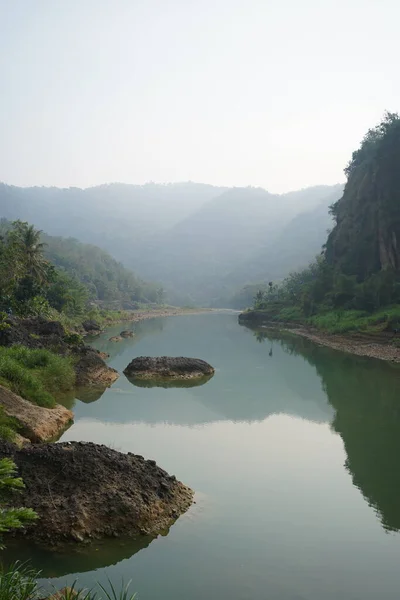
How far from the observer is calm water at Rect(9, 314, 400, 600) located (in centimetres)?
966

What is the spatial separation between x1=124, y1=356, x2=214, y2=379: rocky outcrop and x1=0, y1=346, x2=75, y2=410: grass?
5361 millimetres

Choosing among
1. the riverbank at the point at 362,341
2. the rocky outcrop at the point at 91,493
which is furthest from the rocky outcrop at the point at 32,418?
the riverbank at the point at 362,341

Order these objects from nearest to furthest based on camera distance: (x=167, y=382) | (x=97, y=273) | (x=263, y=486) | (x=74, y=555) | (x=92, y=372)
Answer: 1. (x=74, y=555)
2. (x=263, y=486)
3. (x=92, y=372)
4. (x=167, y=382)
5. (x=97, y=273)

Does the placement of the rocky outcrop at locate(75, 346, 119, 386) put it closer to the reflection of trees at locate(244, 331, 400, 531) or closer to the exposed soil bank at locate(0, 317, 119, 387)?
the exposed soil bank at locate(0, 317, 119, 387)

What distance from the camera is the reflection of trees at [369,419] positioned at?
14508 millimetres

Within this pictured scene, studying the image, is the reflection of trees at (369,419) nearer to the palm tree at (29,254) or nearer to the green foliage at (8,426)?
the green foliage at (8,426)

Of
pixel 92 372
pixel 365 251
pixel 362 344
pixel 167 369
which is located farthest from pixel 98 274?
pixel 92 372

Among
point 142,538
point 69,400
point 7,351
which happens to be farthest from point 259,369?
point 142,538

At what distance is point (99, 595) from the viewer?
8.74m

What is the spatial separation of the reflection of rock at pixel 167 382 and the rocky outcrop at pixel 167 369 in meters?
0.41

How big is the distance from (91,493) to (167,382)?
1958cm

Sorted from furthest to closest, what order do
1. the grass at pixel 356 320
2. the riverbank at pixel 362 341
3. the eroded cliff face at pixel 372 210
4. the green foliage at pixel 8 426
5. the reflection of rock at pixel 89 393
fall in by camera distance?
the eroded cliff face at pixel 372 210, the grass at pixel 356 320, the riverbank at pixel 362 341, the reflection of rock at pixel 89 393, the green foliage at pixel 8 426

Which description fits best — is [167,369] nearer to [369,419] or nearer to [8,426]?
[369,419]

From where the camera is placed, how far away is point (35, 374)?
23.6 meters
